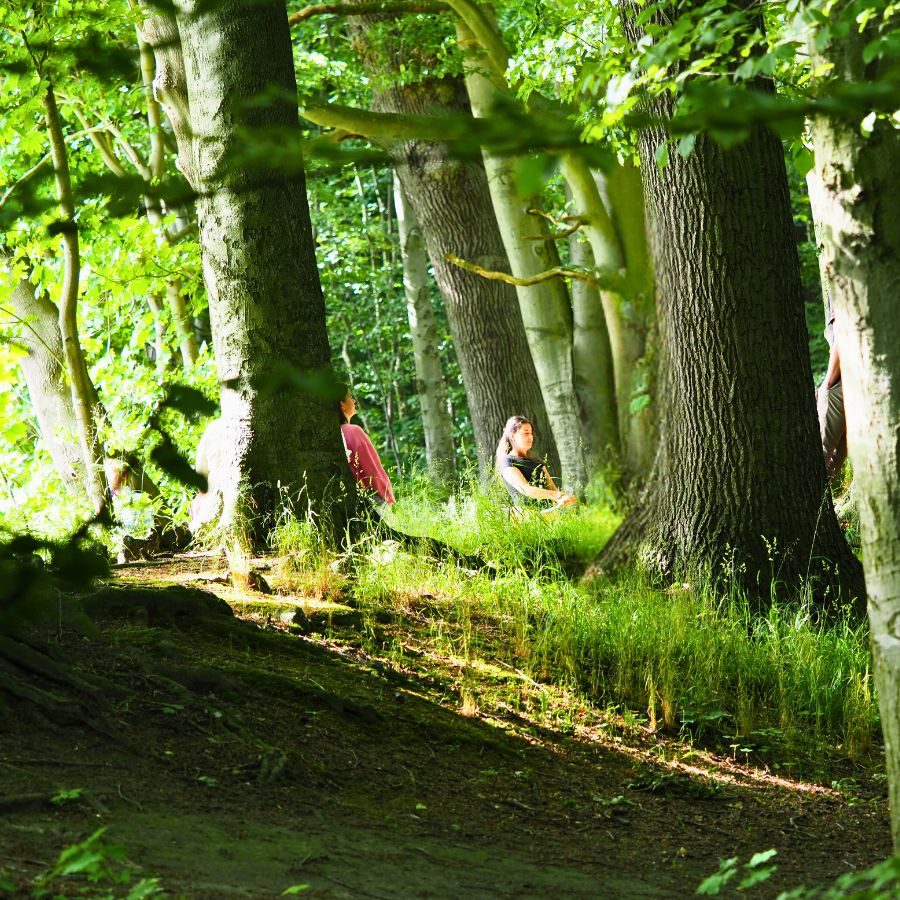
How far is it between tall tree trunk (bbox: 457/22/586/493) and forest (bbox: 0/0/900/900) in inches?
1.7

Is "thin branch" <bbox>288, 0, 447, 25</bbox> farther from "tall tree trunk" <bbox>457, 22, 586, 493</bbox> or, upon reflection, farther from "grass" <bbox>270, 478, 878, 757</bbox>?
"grass" <bbox>270, 478, 878, 757</bbox>

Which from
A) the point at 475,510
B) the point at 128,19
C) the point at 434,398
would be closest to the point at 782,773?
the point at 475,510

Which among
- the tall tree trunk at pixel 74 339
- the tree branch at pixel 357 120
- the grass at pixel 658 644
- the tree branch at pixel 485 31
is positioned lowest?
the grass at pixel 658 644

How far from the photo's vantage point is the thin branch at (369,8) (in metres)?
12.9

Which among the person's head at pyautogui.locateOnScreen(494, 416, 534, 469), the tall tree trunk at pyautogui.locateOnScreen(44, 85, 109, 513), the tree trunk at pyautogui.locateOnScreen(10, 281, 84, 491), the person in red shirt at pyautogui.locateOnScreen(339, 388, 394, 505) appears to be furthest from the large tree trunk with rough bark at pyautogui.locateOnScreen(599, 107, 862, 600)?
the tree trunk at pyautogui.locateOnScreen(10, 281, 84, 491)

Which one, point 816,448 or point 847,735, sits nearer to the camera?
point 847,735

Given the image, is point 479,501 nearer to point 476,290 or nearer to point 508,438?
point 508,438

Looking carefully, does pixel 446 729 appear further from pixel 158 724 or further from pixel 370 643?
pixel 158 724

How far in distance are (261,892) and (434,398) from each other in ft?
47.6

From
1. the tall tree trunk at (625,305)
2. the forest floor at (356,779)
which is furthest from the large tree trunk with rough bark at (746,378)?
the tall tree trunk at (625,305)

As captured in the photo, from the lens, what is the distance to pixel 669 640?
663 centimetres

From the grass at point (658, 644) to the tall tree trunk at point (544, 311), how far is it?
208 inches

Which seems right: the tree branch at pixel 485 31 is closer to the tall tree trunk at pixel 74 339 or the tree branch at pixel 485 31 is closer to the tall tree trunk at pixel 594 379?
the tall tree trunk at pixel 594 379

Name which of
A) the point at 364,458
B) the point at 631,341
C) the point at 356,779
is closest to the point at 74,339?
the point at 364,458
